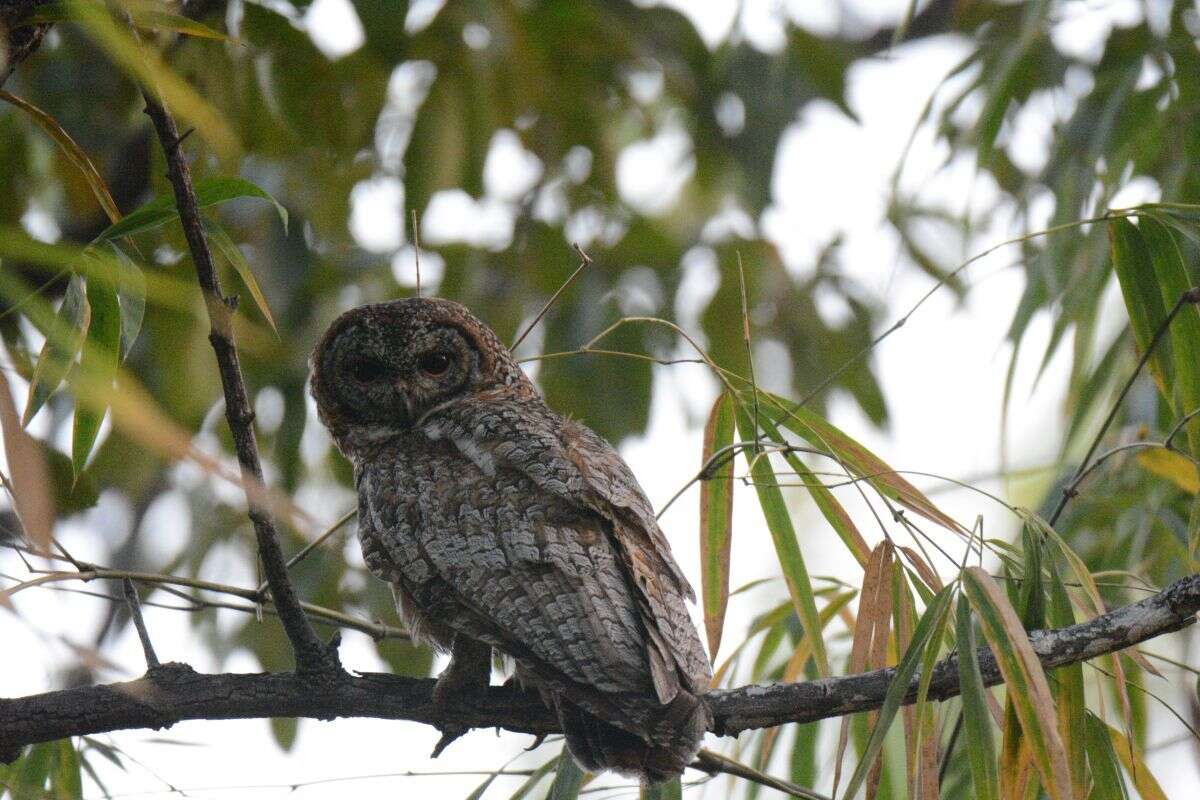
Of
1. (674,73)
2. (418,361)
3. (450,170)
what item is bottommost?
(418,361)

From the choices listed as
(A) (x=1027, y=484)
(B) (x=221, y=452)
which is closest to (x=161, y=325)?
(B) (x=221, y=452)

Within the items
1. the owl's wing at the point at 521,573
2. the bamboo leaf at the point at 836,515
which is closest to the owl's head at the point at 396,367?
the owl's wing at the point at 521,573

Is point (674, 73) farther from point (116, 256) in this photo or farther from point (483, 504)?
point (116, 256)

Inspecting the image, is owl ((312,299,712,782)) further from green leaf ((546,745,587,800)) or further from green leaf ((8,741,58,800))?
green leaf ((8,741,58,800))

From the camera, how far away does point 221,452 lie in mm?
4500

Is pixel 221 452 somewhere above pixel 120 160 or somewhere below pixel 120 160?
below

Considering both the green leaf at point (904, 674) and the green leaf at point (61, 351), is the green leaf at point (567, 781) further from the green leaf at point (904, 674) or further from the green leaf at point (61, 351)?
the green leaf at point (61, 351)

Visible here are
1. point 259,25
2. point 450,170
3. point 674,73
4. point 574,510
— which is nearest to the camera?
point 574,510

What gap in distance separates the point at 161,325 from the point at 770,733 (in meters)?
2.41

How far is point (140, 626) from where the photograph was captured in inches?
77.6

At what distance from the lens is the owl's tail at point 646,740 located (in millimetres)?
1901

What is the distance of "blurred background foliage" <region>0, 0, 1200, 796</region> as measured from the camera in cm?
328

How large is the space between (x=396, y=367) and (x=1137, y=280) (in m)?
1.65

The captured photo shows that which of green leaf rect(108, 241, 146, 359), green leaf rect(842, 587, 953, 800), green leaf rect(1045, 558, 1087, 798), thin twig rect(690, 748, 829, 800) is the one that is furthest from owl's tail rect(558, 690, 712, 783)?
green leaf rect(108, 241, 146, 359)
